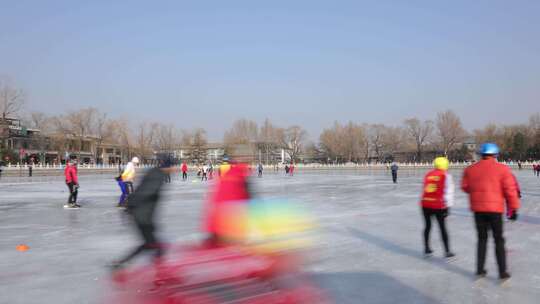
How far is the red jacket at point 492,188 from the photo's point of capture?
→ 4.76 m

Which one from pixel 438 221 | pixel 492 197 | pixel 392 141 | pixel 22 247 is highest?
pixel 392 141

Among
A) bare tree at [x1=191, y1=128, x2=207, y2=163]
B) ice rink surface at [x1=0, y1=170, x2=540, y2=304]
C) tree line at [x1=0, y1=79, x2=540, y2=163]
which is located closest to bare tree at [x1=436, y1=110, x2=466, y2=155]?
tree line at [x1=0, y1=79, x2=540, y2=163]

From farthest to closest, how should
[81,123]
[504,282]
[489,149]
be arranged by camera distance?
1. [81,123]
2. [489,149]
3. [504,282]

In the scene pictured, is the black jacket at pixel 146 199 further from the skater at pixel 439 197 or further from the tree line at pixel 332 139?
the tree line at pixel 332 139

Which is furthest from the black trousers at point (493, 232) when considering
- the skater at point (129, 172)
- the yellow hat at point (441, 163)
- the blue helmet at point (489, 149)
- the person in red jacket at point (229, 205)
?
the skater at point (129, 172)

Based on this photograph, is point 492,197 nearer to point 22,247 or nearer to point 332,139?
point 22,247

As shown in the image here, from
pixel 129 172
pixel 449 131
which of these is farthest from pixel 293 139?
pixel 129 172

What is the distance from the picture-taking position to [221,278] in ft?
11.0

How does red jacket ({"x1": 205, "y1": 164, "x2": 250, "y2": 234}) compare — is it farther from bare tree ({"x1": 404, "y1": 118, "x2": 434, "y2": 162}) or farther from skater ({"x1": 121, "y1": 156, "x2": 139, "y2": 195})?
bare tree ({"x1": 404, "y1": 118, "x2": 434, "y2": 162})

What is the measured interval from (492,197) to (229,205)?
2.99 m

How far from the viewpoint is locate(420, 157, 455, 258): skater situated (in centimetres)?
585

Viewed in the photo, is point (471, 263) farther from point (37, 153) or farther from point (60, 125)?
point (37, 153)

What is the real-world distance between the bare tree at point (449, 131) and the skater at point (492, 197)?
104912 millimetres

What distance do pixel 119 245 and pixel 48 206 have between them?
7823 mm
